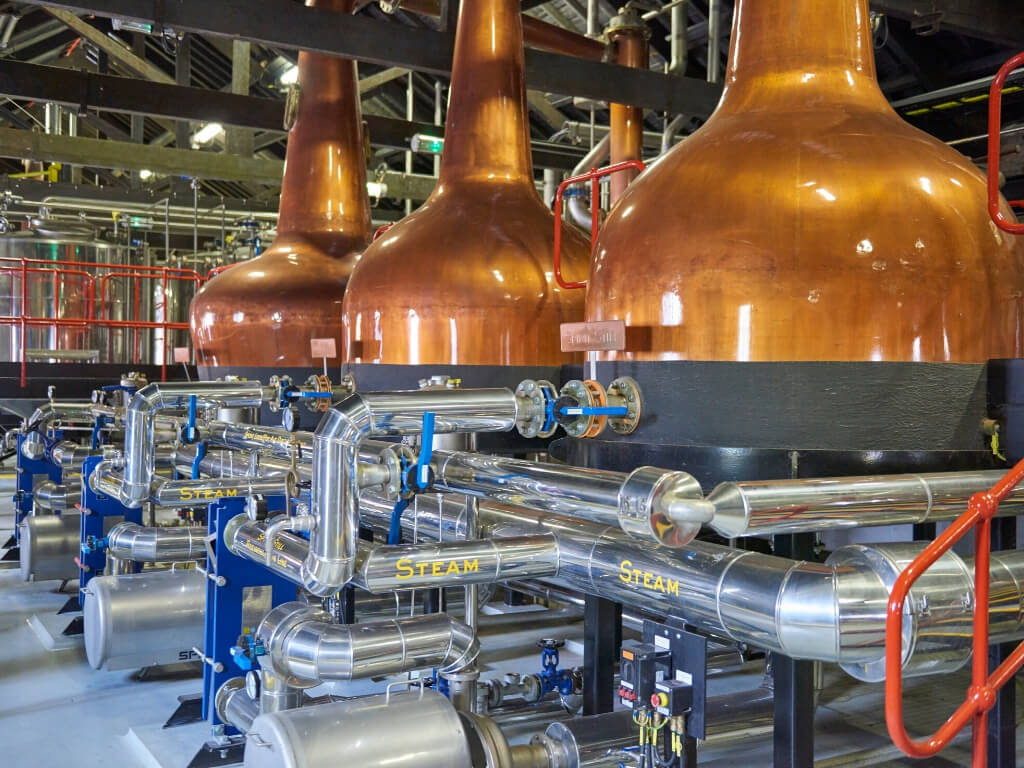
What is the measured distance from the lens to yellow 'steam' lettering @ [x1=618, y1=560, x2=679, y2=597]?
7.54 feet

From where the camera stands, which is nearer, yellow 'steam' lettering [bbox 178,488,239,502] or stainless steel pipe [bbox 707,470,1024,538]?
stainless steel pipe [bbox 707,470,1024,538]

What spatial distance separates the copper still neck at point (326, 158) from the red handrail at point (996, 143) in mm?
3788

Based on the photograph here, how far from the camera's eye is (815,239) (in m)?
2.62

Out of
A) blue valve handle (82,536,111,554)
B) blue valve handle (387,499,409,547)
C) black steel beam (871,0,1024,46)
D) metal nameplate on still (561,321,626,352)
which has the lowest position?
blue valve handle (82,536,111,554)

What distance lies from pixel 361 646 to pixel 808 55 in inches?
83.4

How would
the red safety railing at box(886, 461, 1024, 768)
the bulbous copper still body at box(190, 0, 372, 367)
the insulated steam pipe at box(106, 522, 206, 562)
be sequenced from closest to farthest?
the red safety railing at box(886, 461, 1024, 768) < the insulated steam pipe at box(106, 522, 206, 562) < the bulbous copper still body at box(190, 0, 372, 367)

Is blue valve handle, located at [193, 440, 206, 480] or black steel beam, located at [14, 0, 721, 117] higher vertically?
black steel beam, located at [14, 0, 721, 117]

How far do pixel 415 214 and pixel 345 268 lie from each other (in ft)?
4.29

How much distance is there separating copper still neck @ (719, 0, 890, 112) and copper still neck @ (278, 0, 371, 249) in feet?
10.3

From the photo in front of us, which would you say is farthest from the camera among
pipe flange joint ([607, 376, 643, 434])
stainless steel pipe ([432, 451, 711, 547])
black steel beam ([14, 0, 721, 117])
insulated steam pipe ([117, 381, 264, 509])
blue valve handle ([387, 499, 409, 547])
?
black steel beam ([14, 0, 721, 117])

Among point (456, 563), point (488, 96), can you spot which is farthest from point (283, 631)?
point (488, 96)

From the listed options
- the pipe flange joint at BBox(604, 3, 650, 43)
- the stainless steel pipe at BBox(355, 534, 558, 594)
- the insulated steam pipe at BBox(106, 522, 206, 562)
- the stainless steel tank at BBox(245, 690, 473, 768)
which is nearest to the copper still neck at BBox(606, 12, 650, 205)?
the pipe flange joint at BBox(604, 3, 650, 43)

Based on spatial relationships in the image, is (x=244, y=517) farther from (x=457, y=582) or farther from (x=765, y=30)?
(x=765, y=30)

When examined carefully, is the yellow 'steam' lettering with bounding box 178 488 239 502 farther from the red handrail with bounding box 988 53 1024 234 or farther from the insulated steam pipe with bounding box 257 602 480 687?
the red handrail with bounding box 988 53 1024 234
